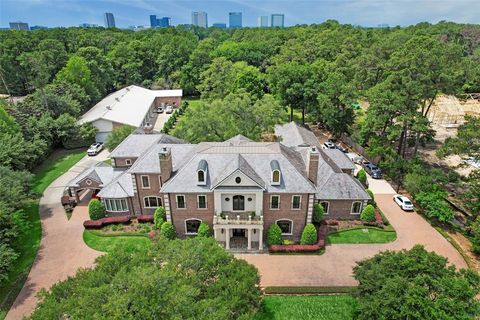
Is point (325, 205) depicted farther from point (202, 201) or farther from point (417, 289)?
point (417, 289)

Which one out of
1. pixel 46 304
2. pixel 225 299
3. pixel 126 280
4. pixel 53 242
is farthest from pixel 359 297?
pixel 53 242

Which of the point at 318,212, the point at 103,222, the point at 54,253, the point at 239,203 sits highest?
the point at 239,203

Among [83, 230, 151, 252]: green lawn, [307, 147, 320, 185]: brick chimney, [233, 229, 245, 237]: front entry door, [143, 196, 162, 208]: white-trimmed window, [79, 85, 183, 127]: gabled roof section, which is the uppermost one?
[307, 147, 320, 185]: brick chimney

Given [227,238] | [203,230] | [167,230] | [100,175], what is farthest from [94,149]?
[227,238]

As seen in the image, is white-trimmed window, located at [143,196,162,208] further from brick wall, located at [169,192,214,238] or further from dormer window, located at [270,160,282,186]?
dormer window, located at [270,160,282,186]

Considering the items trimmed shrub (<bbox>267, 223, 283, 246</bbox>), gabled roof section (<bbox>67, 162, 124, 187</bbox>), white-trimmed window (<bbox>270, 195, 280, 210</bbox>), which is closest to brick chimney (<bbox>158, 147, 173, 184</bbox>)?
white-trimmed window (<bbox>270, 195, 280, 210</bbox>)

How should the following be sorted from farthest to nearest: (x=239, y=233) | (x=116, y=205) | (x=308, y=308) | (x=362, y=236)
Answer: (x=116, y=205), (x=362, y=236), (x=239, y=233), (x=308, y=308)

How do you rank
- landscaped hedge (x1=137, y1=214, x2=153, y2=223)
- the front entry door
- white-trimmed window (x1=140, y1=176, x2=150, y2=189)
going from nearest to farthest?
the front entry door, white-trimmed window (x1=140, y1=176, x2=150, y2=189), landscaped hedge (x1=137, y1=214, x2=153, y2=223)

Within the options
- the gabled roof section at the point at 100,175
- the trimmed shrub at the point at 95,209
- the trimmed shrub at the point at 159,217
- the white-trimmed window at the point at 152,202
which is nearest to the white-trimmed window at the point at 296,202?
the trimmed shrub at the point at 159,217
